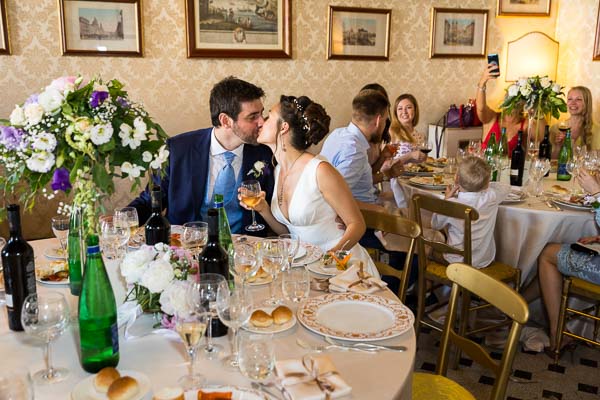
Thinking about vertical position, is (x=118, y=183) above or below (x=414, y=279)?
above

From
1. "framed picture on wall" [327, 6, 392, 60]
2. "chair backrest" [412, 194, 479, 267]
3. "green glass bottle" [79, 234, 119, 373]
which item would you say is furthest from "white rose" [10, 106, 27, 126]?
"framed picture on wall" [327, 6, 392, 60]

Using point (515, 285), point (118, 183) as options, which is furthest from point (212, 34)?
point (515, 285)

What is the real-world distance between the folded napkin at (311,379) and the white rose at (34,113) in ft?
3.23

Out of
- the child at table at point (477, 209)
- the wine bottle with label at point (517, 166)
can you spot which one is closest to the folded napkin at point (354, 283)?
the child at table at point (477, 209)

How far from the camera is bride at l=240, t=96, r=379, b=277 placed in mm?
2758

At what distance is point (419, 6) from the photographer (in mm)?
5797

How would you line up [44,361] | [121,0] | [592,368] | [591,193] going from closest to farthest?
[44,361], [592,368], [591,193], [121,0]

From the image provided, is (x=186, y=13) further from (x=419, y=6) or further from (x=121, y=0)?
(x=419, y=6)

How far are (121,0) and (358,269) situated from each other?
3.54 meters

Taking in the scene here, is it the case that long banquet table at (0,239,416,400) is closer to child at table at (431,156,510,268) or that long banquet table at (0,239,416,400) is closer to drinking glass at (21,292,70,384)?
drinking glass at (21,292,70,384)

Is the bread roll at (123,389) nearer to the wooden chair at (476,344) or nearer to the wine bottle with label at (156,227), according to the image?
the wine bottle with label at (156,227)

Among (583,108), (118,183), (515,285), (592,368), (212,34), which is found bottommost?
(592,368)

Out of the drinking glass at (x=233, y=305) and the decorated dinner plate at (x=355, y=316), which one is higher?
the drinking glass at (x=233, y=305)

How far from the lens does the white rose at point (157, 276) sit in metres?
1.56
